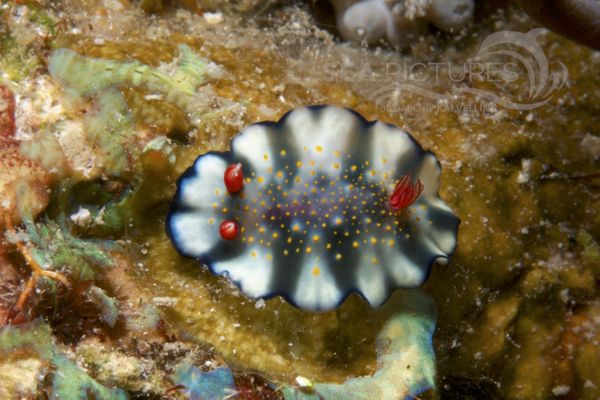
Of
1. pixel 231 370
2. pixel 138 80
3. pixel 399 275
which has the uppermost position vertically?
pixel 138 80

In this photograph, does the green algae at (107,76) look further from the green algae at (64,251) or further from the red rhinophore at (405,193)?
the red rhinophore at (405,193)

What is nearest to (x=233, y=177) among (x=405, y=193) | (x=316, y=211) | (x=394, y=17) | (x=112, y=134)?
(x=316, y=211)

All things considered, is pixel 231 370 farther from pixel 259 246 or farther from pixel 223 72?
pixel 223 72

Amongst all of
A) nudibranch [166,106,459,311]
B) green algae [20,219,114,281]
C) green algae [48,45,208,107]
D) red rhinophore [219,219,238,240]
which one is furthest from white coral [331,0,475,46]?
green algae [20,219,114,281]

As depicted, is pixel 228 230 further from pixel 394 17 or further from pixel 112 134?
pixel 394 17

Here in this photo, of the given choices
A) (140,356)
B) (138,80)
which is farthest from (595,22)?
(140,356)

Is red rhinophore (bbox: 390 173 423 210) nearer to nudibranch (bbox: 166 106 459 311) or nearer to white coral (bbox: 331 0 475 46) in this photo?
nudibranch (bbox: 166 106 459 311)
